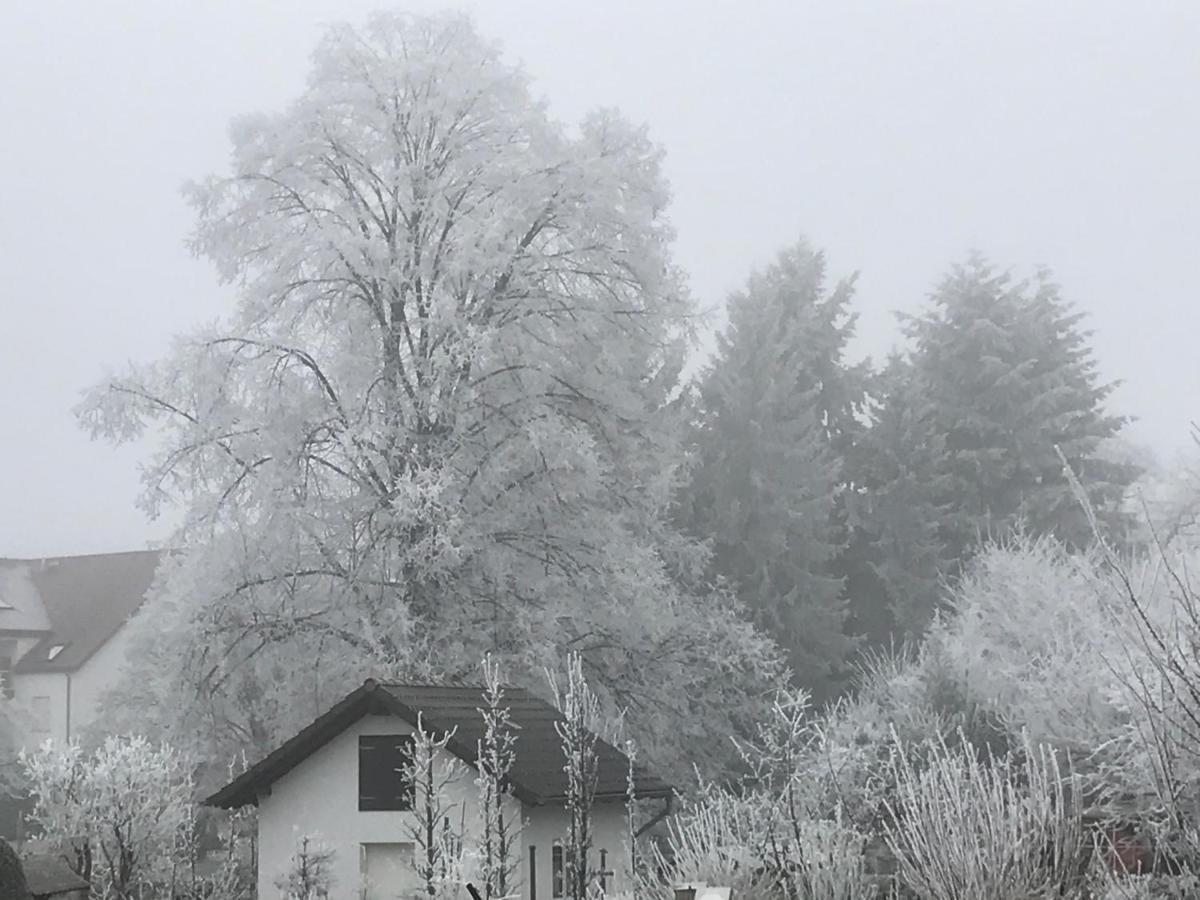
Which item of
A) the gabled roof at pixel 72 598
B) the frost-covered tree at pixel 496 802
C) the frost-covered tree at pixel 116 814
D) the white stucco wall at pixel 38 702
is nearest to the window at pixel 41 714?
the white stucco wall at pixel 38 702

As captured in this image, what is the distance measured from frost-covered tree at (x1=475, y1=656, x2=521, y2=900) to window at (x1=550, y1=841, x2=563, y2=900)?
2.06 ft

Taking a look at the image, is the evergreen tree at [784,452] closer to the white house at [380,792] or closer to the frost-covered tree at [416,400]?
the frost-covered tree at [416,400]

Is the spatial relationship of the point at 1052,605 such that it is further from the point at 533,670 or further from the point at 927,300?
the point at 927,300

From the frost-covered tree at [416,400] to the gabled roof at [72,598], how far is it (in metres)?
11.2

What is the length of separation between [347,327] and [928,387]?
42.1 feet

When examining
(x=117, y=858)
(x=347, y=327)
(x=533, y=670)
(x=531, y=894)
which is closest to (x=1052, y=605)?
(x=533, y=670)

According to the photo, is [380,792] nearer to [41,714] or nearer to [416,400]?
[416,400]

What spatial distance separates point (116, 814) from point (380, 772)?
8.35 ft

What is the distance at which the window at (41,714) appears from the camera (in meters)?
28.0

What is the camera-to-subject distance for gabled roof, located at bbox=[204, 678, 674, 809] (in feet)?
45.7

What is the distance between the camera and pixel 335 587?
59.4ft

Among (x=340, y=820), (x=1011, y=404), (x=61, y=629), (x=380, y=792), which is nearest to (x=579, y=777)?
(x=380, y=792)

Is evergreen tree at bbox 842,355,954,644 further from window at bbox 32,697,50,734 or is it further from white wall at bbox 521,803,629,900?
window at bbox 32,697,50,734

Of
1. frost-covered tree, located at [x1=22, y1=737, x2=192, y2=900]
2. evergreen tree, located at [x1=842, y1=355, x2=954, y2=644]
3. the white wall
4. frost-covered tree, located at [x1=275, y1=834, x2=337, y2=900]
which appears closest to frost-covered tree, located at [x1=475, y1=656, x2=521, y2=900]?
the white wall
